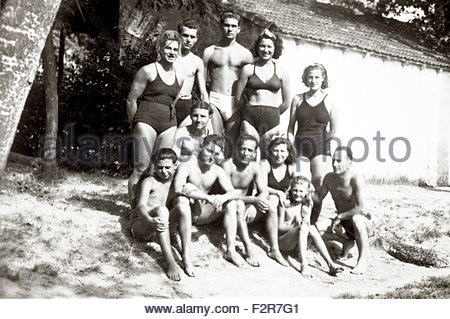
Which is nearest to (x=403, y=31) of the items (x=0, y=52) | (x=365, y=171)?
(x=365, y=171)

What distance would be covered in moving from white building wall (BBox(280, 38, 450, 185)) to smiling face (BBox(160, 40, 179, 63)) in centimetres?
430

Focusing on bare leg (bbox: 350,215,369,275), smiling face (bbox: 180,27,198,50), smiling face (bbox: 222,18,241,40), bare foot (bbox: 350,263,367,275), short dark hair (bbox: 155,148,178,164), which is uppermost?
smiling face (bbox: 222,18,241,40)

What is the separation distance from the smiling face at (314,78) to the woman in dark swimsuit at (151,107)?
147 centimetres

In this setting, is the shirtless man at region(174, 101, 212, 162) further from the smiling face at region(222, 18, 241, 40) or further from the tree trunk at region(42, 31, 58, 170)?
the tree trunk at region(42, 31, 58, 170)

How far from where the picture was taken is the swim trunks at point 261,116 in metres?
5.44

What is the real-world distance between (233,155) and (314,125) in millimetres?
1047

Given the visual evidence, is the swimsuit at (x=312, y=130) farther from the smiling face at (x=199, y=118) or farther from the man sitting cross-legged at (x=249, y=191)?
the smiling face at (x=199, y=118)

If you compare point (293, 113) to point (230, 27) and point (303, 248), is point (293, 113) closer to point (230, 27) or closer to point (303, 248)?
point (230, 27)

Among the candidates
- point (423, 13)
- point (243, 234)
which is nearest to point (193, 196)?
point (243, 234)

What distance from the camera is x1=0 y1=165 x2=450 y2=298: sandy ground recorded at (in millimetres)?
4121

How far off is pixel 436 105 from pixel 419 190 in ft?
8.52

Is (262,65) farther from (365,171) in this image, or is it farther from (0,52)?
(365,171)

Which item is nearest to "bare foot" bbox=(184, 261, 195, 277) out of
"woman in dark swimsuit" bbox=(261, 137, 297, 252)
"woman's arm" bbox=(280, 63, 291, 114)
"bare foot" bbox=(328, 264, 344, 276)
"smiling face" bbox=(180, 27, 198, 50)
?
"woman in dark swimsuit" bbox=(261, 137, 297, 252)

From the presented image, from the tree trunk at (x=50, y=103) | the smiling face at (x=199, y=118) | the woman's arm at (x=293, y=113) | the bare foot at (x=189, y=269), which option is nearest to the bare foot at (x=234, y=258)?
the bare foot at (x=189, y=269)
